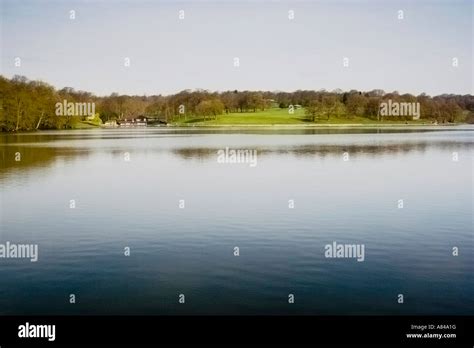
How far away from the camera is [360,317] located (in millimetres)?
11734

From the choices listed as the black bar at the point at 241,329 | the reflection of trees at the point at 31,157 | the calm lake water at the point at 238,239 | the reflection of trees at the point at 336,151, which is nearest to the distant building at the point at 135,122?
the reflection of trees at the point at 31,157

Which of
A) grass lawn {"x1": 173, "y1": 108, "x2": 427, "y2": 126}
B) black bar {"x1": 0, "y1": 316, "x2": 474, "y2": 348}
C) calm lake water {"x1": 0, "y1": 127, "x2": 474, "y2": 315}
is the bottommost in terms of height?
black bar {"x1": 0, "y1": 316, "x2": 474, "y2": 348}

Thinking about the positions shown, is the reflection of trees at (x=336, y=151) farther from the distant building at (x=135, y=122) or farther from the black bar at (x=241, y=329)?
the distant building at (x=135, y=122)

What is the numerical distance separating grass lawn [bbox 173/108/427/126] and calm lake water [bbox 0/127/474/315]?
68039 mm

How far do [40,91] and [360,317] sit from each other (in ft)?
256

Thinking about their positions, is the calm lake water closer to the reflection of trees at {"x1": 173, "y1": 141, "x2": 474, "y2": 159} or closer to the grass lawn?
the reflection of trees at {"x1": 173, "y1": 141, "x2": 474, "y2": 159}

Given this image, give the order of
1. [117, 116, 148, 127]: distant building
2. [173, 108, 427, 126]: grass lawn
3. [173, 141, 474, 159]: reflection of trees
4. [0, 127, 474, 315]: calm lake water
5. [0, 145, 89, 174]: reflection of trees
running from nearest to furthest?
[0, 127, 474, 315]: calm lake water → [0, 145, 89, 174]: reflection of trees → [173, 141, 474, 159]: reflection of trees → [173, 108, 427, 126]: grass lawn → [117, 116, 148, 127]: distant building

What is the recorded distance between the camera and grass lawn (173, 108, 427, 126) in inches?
3927

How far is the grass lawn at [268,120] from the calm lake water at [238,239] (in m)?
68.0

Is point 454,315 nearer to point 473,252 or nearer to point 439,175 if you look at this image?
point 473,252

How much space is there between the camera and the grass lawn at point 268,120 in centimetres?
9975

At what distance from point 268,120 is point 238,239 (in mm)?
88964

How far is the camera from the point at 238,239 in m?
17.1

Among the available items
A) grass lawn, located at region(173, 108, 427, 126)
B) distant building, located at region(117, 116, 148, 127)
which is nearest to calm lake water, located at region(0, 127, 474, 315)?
grass lawn, located at region(173, 108, 427, 126)
